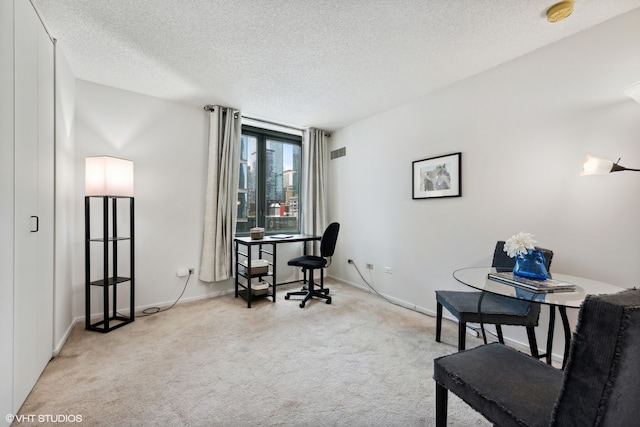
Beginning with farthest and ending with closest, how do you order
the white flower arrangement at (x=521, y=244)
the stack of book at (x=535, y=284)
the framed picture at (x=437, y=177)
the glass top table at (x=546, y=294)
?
the framed picture at (x=437, y=177), the white flower arrangement at (x=521, y=244), the stack of book at (x=535, y=284), the glass top table at (x=546, y=294)

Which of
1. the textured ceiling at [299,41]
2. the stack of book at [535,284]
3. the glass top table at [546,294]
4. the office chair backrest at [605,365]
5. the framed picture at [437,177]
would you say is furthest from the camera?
the framed picture at [437,177]

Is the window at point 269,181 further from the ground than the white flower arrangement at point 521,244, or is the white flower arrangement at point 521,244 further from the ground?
the window at point 269,181

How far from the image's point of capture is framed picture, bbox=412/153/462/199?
2719 mm

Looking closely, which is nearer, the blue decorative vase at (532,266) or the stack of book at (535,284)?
the stack of book at (535,284)

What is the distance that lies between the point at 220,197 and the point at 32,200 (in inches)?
71.4

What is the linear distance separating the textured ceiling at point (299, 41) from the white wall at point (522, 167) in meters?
0.23

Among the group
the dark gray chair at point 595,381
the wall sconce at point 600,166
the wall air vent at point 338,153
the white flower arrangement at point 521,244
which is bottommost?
the dark gray chair at point 595,381

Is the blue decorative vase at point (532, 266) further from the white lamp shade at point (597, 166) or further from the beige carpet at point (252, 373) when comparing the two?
the beige carpet at point (252, 373)

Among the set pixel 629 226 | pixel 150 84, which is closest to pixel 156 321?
pixel 150 84

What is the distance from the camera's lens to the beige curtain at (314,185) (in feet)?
13.9

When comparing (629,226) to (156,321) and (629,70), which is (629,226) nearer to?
(629,70)

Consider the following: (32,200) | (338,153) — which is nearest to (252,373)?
(32,200)

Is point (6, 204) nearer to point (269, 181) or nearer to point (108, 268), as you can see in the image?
point (108, 268)

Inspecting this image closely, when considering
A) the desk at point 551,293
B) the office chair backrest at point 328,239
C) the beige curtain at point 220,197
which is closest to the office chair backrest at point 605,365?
the desk at point 551,293
